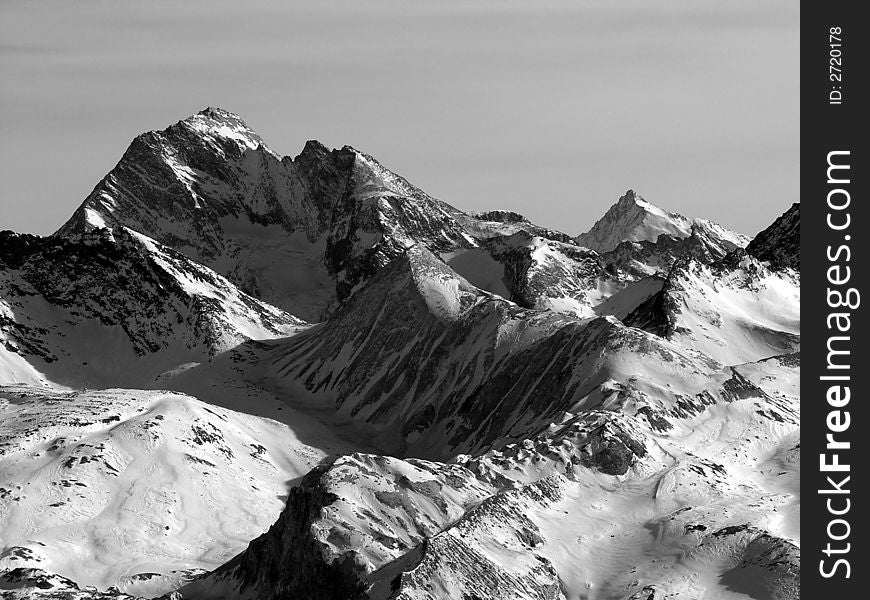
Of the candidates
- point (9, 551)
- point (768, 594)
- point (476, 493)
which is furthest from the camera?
point (9, 551)

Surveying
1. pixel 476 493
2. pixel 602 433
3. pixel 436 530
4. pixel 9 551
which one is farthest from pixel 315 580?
pixel 9 551

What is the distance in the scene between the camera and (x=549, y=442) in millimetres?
183875

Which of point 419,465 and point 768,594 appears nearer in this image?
point 768,594

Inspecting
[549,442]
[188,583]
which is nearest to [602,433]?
[549,442]

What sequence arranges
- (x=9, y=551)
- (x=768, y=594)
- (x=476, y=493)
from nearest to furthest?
(x=768, y=594), (x=476, y=493), (x=9, y=551)

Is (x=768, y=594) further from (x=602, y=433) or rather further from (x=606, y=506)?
(x=602, y=433)
